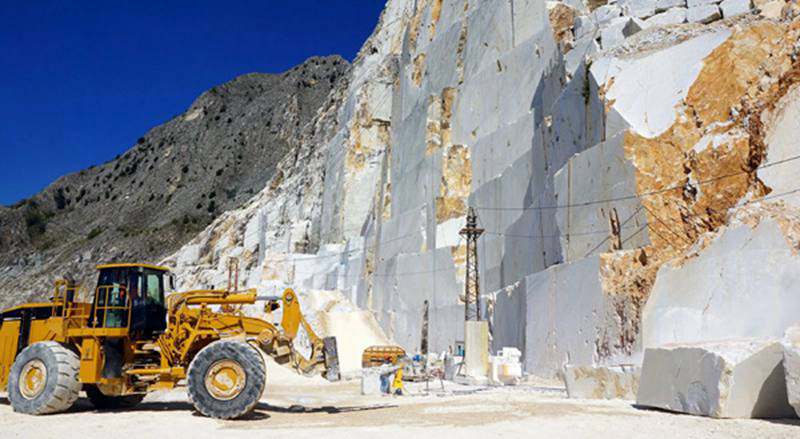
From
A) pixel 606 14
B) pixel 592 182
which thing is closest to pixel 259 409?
pixel 592 182

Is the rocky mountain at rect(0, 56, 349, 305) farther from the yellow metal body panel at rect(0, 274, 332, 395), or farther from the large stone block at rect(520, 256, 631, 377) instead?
the yellow metal body panel at rect(0, 274, 332, 395)

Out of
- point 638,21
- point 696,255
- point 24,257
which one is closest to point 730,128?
point 696,255

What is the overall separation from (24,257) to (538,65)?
8718 cm

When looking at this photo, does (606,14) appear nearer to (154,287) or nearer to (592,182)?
(592,182)

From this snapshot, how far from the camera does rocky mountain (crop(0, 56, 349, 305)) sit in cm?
9044

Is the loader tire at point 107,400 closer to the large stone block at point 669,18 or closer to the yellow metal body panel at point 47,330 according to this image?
the yellow metal body panel at point 47,330

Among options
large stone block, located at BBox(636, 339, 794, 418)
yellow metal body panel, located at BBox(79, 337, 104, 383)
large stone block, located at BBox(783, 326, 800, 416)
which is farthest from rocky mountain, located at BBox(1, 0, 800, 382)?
yellow metal body panel, located at BBox(79, 337, 104, 383)

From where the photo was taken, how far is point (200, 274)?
214ft

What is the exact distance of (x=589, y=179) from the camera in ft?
60.5

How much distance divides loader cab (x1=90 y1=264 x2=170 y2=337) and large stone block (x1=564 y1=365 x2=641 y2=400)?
8.39 metres

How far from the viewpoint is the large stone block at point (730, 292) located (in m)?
11.5

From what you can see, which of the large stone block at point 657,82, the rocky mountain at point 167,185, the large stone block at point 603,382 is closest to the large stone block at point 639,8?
the large stone block at point 657,82

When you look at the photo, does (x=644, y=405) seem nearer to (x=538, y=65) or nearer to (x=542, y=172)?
(x=542, y=172)

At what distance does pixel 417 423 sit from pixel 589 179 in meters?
10.7
